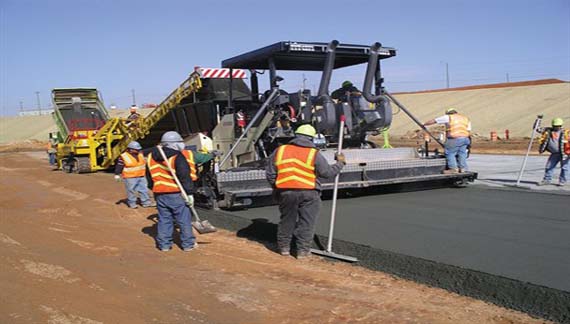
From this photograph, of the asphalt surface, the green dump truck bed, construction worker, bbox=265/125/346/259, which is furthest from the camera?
the green dump truck bed

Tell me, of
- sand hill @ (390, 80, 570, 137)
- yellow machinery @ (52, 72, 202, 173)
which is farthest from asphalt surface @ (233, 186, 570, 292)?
sand hill @ (390, 80, 570, 137)

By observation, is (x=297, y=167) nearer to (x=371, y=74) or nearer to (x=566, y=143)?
(x=371, y=74)

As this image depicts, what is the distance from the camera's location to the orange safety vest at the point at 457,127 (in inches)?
366

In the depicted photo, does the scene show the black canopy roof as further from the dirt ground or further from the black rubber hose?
the dirt ground

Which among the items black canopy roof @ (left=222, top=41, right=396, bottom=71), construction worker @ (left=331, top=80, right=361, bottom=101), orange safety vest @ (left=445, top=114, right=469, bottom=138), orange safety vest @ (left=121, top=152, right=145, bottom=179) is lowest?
Result: orange safety vest @ (left=121, top=152, right=145, bottom=179)

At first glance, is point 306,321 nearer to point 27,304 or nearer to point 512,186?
point 27,304

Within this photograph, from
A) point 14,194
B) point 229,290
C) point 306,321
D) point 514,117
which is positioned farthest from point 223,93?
point 514,117

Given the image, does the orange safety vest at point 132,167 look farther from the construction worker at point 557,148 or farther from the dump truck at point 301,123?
the construction worker at point 557,148

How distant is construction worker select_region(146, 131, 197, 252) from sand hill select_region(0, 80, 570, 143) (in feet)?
79.1

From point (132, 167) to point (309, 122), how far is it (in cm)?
347

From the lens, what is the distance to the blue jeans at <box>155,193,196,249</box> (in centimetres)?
613

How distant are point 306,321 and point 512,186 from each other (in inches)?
275

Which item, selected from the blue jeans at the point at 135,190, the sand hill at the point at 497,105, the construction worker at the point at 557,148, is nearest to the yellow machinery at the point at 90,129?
the blue jeans at the point at 135,190

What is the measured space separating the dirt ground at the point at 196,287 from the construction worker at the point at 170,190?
19 centimetres
